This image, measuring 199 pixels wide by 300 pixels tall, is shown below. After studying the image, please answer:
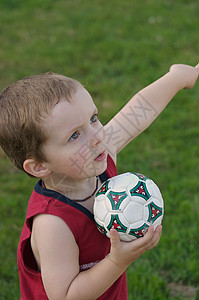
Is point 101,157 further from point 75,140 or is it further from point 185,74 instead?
point 185,74

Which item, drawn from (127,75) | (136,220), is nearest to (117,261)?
(136,220)

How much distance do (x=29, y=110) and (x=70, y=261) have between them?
611 mm

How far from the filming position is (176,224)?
361 centimetres

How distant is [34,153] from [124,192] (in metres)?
0.40

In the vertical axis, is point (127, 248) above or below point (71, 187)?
below

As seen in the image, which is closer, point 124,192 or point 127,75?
point 124,192

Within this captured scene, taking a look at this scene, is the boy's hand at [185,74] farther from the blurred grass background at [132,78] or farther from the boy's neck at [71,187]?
the boy's neck at [71,187]

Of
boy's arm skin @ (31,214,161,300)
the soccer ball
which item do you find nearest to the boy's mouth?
the soccer ball

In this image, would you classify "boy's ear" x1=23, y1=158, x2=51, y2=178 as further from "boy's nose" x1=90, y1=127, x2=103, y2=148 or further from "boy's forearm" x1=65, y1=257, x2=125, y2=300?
"boy's forearm" x1=65, y1=257, x2=125, y2=300

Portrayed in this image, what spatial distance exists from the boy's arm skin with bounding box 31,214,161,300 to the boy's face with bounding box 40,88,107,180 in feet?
0.72

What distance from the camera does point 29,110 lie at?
70.7 inches

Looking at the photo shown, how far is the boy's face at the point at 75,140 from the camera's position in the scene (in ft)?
5.84

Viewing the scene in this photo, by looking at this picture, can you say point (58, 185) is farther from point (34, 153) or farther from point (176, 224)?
point (176, 224)

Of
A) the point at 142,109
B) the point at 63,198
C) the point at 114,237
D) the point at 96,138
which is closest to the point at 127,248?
the point at 114,237
